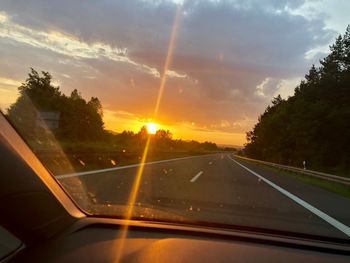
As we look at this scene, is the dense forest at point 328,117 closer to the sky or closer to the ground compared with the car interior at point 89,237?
closer to the sky

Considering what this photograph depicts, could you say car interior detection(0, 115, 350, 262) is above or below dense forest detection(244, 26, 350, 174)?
below

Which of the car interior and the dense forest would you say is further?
the dense forest

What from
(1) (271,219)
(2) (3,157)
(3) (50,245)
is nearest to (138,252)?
(3) (50,245)

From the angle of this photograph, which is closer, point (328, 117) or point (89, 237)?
point (89, 237)

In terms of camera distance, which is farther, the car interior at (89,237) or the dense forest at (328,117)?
the dense forest at (328,117)

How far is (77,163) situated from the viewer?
69.3 feet

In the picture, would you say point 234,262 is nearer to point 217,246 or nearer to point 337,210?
point 217,246

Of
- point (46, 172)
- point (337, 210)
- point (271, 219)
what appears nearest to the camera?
point (46, 172)

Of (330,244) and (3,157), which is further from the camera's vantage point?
(330,244)

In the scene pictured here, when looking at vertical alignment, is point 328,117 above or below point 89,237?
above

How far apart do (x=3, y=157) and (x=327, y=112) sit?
64.0m

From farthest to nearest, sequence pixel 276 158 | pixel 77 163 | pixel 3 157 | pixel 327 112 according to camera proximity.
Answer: pixel 276 158
pixel 327 112
pixel 77 163
pixel 3 157

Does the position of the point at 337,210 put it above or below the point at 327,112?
below

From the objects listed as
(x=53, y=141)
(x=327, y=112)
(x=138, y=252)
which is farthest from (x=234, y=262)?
(x=327, y=112)
